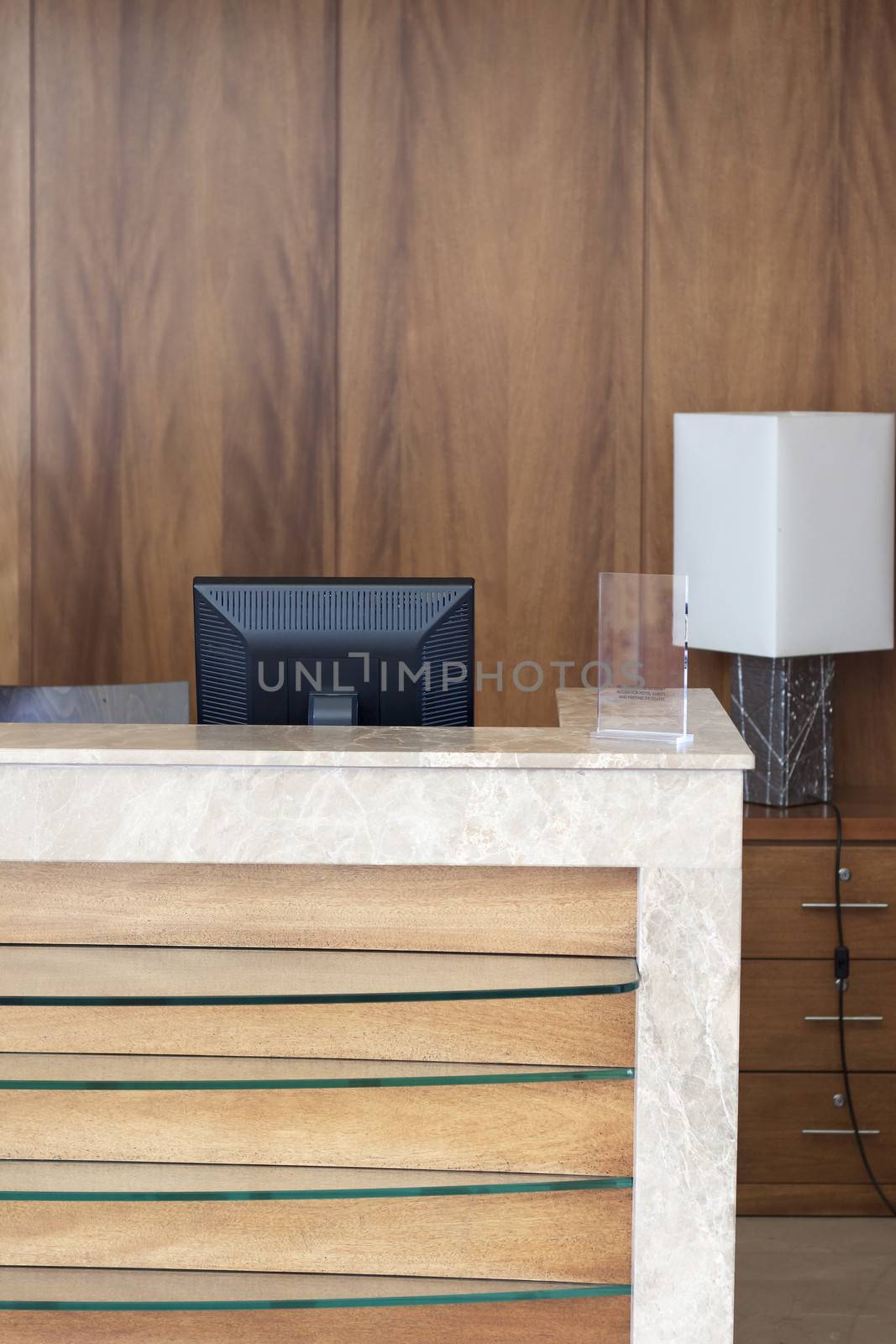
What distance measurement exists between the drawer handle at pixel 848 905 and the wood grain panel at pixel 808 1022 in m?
0.12

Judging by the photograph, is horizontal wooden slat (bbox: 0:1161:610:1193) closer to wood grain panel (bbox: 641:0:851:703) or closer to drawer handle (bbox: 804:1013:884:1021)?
drawer handle (bbox: 804:1013:884:1021)

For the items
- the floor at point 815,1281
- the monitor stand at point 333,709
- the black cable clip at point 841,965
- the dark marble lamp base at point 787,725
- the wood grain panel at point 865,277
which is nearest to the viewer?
the monitor stand at point 333,709

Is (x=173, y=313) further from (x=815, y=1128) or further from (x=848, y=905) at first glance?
(x=815, y=1128)

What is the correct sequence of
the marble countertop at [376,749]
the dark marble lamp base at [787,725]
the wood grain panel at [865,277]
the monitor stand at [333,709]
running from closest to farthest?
the marble countertop at [376,749] → the monitor stand at [333,709] → the dark marble lamp base at [787,725] → the wood grain panel at [865,277]

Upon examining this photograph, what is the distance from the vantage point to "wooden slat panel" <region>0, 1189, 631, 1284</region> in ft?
5.13

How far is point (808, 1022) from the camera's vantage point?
3.06 m

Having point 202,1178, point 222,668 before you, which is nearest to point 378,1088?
point 202,1178

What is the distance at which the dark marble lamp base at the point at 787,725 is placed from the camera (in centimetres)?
324

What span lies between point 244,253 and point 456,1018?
2.56 meters

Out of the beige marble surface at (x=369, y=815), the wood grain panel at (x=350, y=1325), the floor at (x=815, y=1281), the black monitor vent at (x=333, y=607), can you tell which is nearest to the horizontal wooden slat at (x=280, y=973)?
the beige marble surface at (x=369, y=815)

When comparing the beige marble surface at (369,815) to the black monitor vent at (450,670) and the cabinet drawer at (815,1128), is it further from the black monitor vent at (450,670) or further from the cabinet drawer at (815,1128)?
the cabinet drawer at (815,1128)

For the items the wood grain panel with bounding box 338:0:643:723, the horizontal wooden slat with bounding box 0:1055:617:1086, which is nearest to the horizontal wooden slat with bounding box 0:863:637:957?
the horizontal wooden slat with bounding box 0:1055:617:1086

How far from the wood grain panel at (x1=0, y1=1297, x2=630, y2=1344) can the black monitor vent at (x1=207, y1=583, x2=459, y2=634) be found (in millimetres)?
857

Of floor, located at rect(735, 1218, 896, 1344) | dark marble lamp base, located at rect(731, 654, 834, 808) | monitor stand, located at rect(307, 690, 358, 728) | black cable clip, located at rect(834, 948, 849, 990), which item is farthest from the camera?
dark marble lamp base, located at rect(731, 654, 834, 808)
